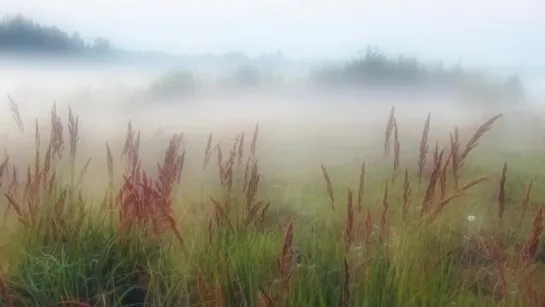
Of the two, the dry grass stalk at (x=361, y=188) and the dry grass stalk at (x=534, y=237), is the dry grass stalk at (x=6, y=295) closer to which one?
the dry grass stalk at (x=361, y=188)

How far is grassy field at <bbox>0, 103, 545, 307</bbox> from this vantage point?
1.65 metres

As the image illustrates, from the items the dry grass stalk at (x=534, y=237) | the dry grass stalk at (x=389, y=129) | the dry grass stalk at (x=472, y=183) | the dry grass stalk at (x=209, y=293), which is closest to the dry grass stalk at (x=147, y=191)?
the dry grass stalk at (x=209, y=293)

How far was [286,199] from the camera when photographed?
6.07 ft

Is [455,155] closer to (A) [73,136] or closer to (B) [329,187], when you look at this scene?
(B) [329,187]

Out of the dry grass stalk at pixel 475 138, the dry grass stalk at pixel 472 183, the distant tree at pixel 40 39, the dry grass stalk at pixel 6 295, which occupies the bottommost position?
the dry grass stalk at pixel 6 295

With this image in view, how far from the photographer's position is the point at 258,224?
1.81m

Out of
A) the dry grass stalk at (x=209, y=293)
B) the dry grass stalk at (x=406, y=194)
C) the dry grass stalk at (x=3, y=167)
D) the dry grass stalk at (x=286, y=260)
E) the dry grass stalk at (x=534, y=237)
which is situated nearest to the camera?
the dry grass stalk at (x=286, y=260)

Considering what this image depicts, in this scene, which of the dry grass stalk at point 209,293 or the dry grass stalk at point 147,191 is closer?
the dry grass stalk at point 209,293

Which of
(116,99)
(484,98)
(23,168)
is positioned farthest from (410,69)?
(23,168)

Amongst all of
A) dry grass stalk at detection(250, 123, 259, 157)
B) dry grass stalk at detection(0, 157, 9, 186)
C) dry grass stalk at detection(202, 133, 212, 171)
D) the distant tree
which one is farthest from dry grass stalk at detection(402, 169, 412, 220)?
dry grass stalk at detection(0, 157, 9, 186)

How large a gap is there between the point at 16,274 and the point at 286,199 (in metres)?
0.72

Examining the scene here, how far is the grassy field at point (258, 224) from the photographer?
1652 millimetres

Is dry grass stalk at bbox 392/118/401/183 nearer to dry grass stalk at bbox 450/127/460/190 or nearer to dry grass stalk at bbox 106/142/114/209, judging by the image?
dry grass stalk at bbox 450/127/460/190

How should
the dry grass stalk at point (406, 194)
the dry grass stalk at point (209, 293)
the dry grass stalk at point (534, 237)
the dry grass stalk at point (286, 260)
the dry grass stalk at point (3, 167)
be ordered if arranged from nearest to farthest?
the dry grass stalk at point (286, 260), the dry grass stalk at point (534, 237), the dry grass stalk at point (209, 293), the dry grass stalk at point (406, 194), the dry grass stalk at point (3, 167)
